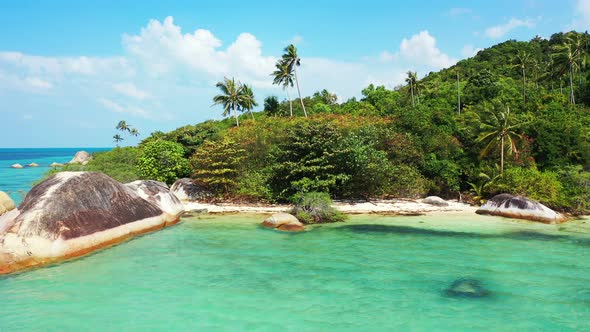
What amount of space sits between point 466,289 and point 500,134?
19691 mm

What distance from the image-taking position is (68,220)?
15156 millimetres

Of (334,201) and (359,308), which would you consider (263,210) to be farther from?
(359,308)

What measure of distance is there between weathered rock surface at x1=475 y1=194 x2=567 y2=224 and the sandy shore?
1.51 meters

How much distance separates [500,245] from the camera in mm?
17719

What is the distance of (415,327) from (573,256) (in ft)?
34.1

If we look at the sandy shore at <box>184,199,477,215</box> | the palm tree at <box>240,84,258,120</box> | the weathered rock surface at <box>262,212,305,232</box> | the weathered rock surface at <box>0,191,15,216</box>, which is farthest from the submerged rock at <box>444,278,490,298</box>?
the palm tree at <box>240,84,258,120</box>

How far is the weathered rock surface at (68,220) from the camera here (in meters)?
13.8

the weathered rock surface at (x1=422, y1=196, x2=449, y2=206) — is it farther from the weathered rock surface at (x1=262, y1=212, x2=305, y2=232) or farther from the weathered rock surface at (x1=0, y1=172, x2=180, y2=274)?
the weathered rock surface at (x1=0, y1=172, x2=180, y2=274)

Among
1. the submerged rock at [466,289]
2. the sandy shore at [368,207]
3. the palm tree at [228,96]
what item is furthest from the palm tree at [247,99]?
the submerged rock at [466,289]

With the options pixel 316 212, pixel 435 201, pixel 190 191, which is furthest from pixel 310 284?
pixel 190 191

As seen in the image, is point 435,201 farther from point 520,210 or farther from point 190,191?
point 190,191

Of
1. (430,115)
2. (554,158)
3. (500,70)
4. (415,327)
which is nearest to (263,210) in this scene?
(415,327)

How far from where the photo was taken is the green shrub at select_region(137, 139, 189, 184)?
32375 millimetres

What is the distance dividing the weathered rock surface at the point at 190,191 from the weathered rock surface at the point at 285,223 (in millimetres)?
9890
